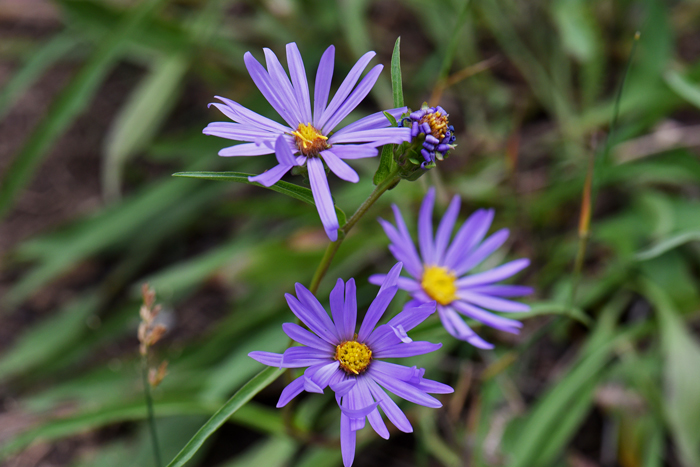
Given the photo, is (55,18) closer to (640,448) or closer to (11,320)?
(11,320)

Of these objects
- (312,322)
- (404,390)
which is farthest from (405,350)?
(312,322)

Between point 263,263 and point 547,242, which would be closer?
point 263,263

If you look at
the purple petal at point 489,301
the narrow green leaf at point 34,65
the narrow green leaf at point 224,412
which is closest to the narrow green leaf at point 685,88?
the purple petal at point 489,301

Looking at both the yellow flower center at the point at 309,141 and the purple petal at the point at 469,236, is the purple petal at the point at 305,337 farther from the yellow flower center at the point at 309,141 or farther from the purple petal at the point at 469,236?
the purple petal at the point at 469,236

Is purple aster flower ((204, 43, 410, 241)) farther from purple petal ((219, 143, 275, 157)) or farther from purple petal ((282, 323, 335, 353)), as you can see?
purple petal ((282, 323, 335, 353))

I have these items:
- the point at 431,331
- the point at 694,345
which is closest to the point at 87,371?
the point at 431,331

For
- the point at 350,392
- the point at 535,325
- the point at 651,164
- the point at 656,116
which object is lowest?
the point at 350,392
